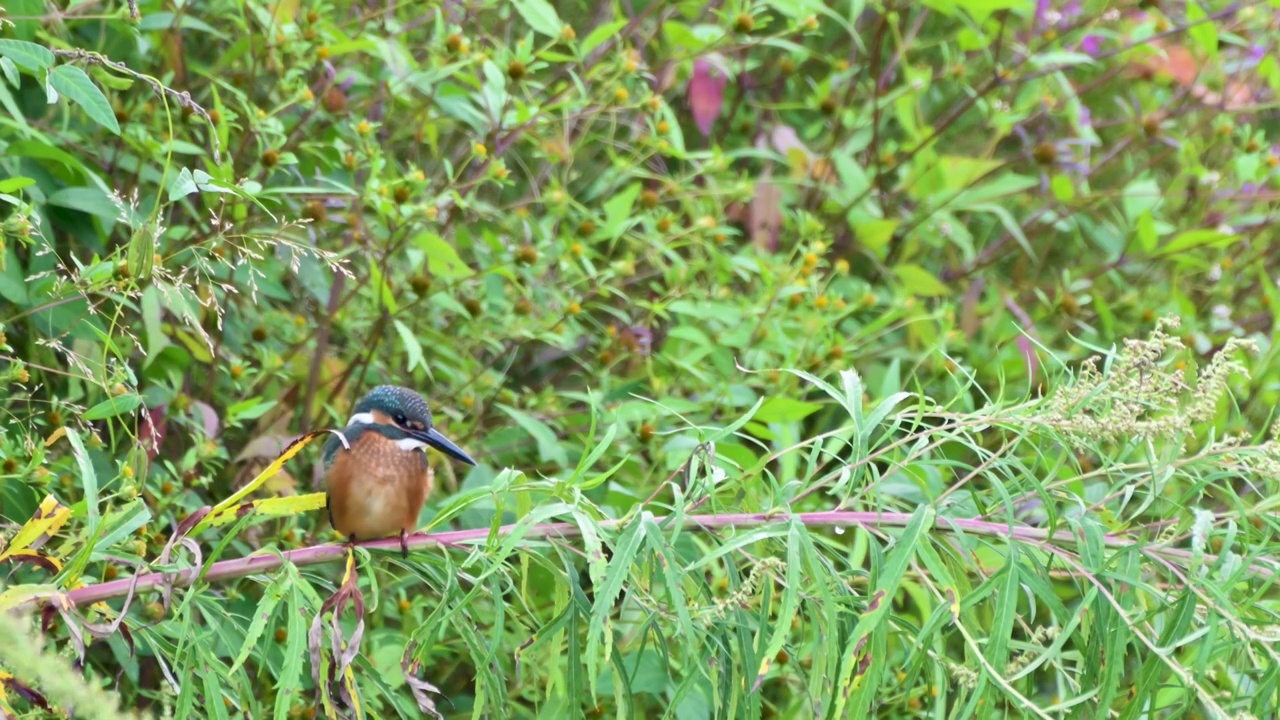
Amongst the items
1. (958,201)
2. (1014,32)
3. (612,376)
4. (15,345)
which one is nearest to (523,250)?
(612,376)

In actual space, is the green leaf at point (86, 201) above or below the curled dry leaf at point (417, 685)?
above

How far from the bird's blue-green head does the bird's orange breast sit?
20 millimetres

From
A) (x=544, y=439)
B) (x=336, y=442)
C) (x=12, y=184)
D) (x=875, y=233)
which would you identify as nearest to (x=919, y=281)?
(x=875, y=233)

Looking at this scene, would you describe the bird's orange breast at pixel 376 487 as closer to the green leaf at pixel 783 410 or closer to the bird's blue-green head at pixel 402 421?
the bird's blue-green head at pixel 402 421

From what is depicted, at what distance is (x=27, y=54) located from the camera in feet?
5.56

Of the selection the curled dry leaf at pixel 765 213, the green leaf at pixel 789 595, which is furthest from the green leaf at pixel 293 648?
the curled dry leaf at pixel 765 213

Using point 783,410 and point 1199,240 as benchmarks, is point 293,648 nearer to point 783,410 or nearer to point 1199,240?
point 783,410

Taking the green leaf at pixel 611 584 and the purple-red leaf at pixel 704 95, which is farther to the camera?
the purple-red leaf at pixel 704 95

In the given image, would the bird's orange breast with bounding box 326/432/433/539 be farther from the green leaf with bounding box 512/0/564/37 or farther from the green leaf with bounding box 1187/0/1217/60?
the green leaf with bounding box 1187/0/1217/60

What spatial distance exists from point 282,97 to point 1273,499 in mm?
1804

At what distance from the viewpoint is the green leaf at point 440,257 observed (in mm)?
2389

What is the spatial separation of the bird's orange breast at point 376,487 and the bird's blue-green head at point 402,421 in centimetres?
2

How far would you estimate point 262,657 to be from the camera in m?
1.68

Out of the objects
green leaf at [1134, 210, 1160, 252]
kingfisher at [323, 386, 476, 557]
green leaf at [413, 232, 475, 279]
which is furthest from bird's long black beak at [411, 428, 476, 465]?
green leaf at [1134, 210, 1160, 252]
